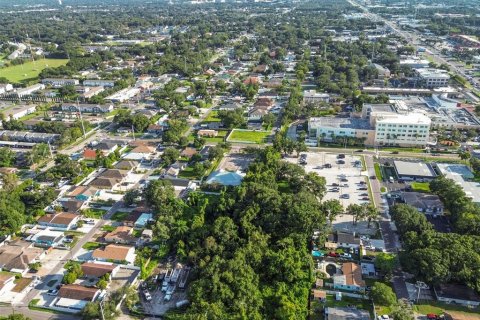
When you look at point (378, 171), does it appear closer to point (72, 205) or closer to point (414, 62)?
point (72, 205)


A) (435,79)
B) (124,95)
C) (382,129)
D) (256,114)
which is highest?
(124,95)

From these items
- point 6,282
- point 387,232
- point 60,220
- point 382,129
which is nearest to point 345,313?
point 387,232

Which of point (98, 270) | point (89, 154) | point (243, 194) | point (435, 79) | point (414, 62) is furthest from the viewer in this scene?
point (414, 62)

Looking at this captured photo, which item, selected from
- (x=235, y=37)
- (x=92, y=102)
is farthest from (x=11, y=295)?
(x=235, y=37)

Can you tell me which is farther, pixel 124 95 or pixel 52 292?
pixel 124 95

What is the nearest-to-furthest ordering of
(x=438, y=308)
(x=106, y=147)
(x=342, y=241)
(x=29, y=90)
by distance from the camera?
(x=438, y=308) → (x=342, y=241) → (x=106, y=147) → (x=29, y=90)

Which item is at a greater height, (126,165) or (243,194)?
(243,194)

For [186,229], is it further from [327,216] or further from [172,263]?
[327,216]
